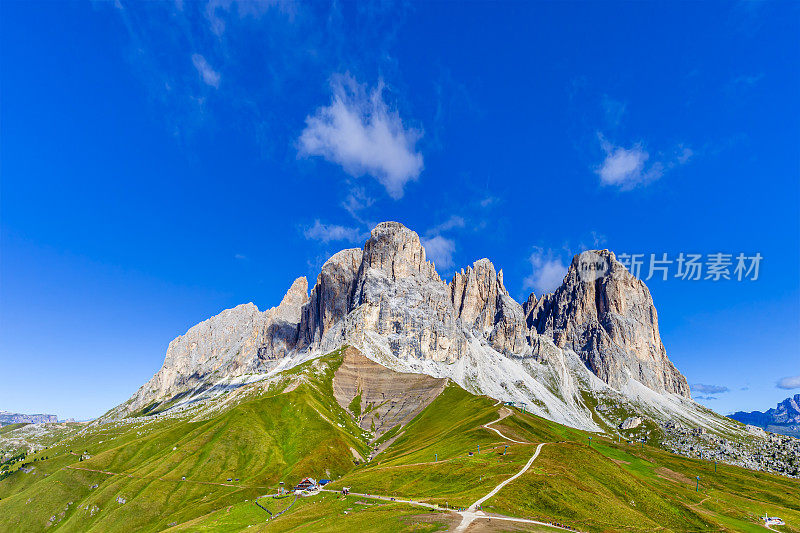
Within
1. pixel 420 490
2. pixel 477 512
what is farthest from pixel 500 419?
pixel 477 512

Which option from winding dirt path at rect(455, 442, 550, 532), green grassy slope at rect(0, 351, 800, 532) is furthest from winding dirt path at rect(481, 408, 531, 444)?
winding dirt path at rect(455, 442, 550, 532)

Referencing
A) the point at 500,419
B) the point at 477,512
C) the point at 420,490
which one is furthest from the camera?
the point at 500,419

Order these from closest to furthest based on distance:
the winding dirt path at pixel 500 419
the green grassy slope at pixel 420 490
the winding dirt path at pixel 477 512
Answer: the winding dirt path at pixel 477 512 < the green grassy slope at pixel 420 490 < the winding dirt path at pixel 500 419

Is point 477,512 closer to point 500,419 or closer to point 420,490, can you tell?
point 420,490

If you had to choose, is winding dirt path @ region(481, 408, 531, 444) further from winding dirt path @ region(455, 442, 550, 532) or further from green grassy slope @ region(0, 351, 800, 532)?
winding dirt path @ region(455, 442, 550, 532)

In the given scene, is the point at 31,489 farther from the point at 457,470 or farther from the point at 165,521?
the point at 457,470

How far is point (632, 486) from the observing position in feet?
353

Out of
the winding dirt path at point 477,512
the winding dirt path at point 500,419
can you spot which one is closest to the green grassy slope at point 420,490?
the winding dirt path at point 477,512

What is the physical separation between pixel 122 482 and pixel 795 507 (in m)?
270

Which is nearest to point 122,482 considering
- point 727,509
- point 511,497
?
point 511,497

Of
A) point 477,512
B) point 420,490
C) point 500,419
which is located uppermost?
point 500,419

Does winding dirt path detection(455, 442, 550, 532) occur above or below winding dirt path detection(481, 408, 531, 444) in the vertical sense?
below

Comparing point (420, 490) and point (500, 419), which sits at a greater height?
point (500, 419)

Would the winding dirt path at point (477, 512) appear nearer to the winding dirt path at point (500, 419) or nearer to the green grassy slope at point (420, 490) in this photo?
the green grassy slope at point (420, 490)
